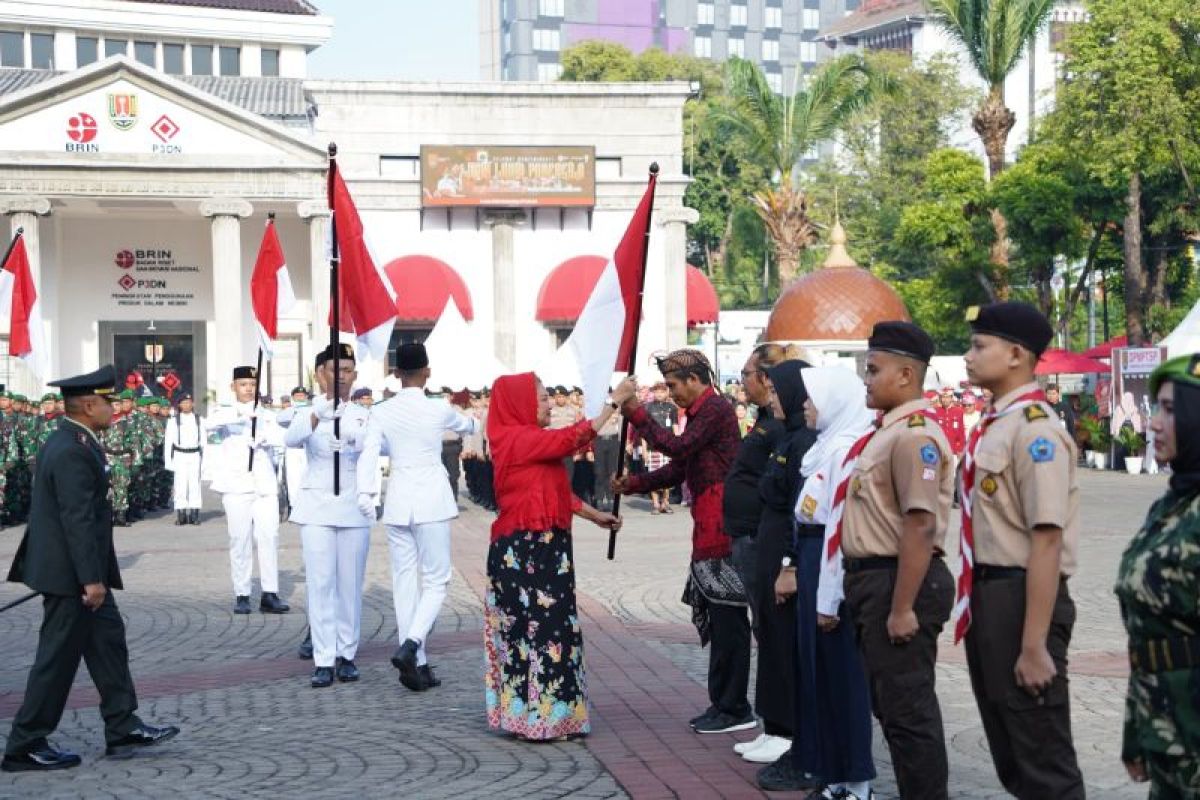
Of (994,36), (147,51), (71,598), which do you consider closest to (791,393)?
(71,598)

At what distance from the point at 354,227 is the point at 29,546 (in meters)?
3.81

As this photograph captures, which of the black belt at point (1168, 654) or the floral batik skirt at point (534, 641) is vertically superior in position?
the black belt at point (1168, 654)

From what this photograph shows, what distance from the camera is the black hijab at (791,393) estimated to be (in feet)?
23.7

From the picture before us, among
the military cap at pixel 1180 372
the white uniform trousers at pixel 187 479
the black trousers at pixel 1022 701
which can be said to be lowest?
the white uniform trousers at pixel 187 479

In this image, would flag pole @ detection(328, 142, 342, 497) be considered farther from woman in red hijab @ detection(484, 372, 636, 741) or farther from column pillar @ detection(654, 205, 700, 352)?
column pillar @ detection(654, 205, 700, 352)

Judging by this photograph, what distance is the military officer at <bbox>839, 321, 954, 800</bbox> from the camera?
18.5 ft

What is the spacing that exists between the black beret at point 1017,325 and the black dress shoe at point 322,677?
5.64 meters

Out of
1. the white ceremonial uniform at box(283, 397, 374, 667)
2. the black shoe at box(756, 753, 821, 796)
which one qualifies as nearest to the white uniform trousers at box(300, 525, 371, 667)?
the white ceremonial uniform at box(283, 397, 374, 667)

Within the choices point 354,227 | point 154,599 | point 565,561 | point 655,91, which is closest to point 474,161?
point 655,91

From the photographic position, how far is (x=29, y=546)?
8047mm

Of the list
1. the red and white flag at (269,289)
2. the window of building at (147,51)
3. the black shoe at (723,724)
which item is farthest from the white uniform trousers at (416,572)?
the window of building at (147,51)

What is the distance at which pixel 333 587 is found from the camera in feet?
33.9

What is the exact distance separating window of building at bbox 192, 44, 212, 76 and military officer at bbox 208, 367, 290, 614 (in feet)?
197

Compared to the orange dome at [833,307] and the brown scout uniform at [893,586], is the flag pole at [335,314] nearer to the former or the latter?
the brown scout uniform at [893,586]
